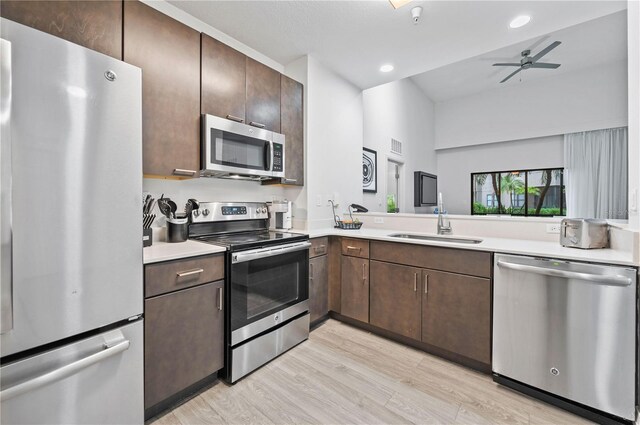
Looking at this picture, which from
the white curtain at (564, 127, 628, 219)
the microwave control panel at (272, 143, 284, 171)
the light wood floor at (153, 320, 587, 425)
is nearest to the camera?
the light wood floor at (153, 320, 587, 425)

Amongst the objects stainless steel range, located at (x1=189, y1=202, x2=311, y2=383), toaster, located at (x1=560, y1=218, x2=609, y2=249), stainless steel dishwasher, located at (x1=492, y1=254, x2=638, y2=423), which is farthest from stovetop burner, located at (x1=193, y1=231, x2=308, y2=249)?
toaster, located at (x1=560, y1=218, x2=609, y2=249)

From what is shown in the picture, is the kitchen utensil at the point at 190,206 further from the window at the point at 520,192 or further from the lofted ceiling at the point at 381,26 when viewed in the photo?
the window at the point at 520,192

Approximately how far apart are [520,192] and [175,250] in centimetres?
677

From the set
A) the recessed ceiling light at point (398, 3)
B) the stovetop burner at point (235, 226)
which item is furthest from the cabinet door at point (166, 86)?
the recessed ceiling light at point (398, 3)

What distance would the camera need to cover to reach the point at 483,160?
628 cm

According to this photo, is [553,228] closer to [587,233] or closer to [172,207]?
[587,233]

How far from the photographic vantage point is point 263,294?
1.95 m

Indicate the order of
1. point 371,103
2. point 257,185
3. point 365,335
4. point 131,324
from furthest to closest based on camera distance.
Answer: point 371,103 < point 257,185 < point 365,335 < point 131,324

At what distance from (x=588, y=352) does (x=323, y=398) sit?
4.86ft

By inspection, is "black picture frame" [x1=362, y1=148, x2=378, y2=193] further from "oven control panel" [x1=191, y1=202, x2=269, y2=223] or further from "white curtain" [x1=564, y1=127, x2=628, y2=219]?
"white curtain" [x1=564, y1=127, x2=628, y2=219]

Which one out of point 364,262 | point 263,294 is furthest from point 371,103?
point 263,294

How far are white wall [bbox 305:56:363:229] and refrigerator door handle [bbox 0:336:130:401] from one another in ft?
6.04

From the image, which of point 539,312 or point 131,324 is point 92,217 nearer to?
point 131,324

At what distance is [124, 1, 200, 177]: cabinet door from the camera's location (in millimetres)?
1657
